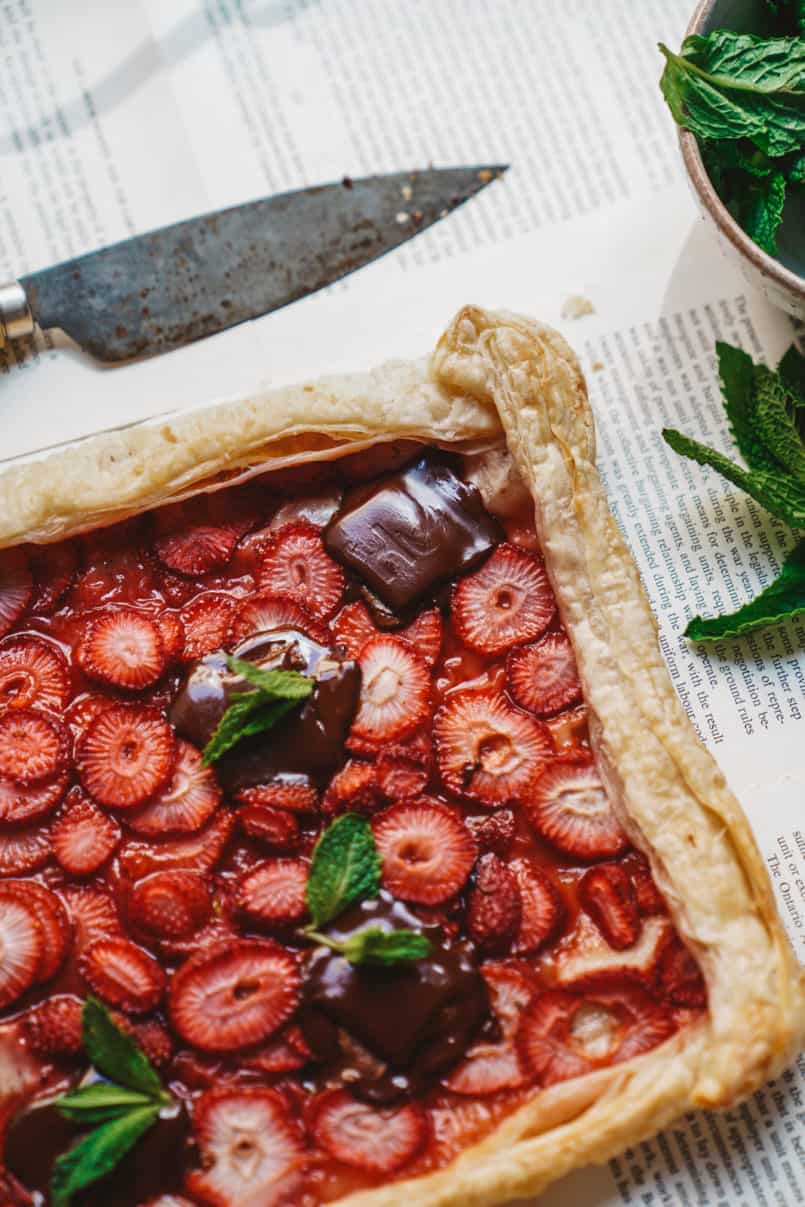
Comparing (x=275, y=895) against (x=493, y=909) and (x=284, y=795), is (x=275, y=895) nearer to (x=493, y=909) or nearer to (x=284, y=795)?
(x=284, y=795)

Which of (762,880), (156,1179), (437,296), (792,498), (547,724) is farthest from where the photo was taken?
(437,296)

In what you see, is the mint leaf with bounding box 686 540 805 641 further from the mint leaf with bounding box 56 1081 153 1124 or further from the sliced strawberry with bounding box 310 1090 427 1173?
the mint leaf with bounding box 56 1081 153 1124

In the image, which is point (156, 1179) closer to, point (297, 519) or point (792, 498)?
point (297, 519)

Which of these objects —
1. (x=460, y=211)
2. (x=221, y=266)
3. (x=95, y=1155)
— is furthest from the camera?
(x=460, y=211)

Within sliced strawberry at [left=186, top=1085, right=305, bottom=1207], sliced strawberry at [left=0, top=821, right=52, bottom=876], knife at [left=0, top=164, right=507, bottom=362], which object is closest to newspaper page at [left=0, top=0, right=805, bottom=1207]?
knife at [left=0, top=164, right=507, bottom=362]

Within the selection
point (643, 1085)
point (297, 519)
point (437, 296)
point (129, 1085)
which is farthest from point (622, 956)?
point (437, 296)

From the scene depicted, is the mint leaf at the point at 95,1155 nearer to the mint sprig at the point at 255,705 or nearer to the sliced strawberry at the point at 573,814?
the mint sprig at the point at 255,705

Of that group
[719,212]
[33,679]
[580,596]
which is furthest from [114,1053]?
[719,212]
